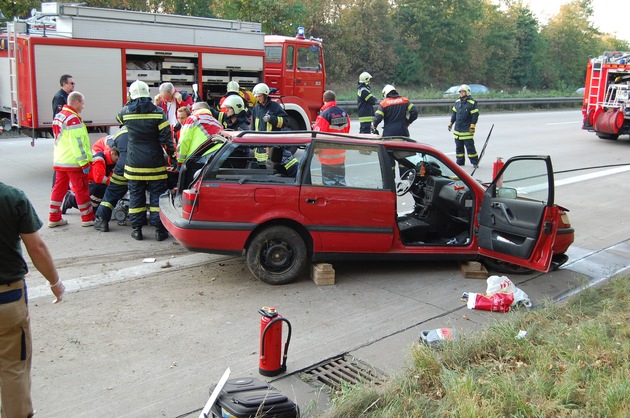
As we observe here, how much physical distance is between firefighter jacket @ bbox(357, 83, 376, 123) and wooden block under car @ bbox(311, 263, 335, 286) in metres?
6.68

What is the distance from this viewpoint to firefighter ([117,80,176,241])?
24.2 ft

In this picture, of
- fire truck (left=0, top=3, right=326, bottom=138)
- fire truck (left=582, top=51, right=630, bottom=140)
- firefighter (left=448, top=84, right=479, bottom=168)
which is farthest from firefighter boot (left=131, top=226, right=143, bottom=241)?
fire truck (left=582, top=51, right=630, bottom=140)

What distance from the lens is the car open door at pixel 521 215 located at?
19.8 ft

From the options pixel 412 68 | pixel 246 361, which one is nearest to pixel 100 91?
pixel 246 361

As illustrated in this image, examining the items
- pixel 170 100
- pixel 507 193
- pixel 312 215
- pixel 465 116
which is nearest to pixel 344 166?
pixel 312 215

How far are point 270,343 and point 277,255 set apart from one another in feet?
6.05

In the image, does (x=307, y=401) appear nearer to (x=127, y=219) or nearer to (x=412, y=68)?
(x=127, y=219)

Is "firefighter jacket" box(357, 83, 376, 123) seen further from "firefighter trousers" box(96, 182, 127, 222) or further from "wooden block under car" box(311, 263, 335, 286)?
"wooden block under car" box(311, 263, 335, 286)

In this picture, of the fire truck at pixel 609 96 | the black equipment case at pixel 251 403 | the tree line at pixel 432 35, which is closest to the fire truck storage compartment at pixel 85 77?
→ the black equipment case at pixel 251 403

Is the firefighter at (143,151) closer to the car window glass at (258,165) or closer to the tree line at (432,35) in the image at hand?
the car window glass at (258,165)

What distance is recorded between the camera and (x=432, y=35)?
44.1m

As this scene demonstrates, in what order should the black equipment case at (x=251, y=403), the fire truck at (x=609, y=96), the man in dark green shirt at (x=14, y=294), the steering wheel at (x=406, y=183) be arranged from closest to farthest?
the man in dark green shirt at (x=14, y=294), the black equipment case at (x=251, y=403), the steering wheel at (x=406, y=183), the fire truck at (x=609, y=96)

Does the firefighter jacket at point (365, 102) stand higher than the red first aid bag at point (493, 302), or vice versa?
the firefighter jacket at point (365, 102)

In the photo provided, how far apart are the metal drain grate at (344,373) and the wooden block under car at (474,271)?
2.29 meters
